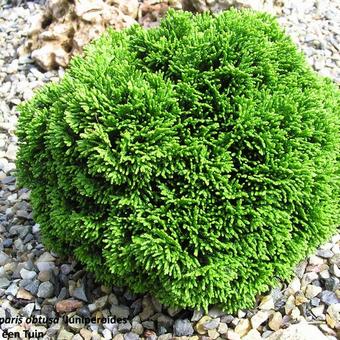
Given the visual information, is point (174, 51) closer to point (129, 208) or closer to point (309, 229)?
point (129, 208)

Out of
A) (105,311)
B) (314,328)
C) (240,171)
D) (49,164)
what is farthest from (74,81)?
(314,328)

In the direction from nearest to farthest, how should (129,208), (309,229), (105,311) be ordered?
(129,208) → (309,229) → (105,311)

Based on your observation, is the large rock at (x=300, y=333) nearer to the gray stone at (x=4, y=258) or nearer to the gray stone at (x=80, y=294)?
the gray stone at (x=80, y=294)

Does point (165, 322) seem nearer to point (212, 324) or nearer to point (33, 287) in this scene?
point (212, 324)

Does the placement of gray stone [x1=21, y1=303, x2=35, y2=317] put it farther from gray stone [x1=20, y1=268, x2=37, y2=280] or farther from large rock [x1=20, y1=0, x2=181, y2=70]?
large rock [x1=20, y1=0, x2=181, y2=70]

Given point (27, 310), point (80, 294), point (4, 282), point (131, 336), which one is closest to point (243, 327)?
point (131, 336)

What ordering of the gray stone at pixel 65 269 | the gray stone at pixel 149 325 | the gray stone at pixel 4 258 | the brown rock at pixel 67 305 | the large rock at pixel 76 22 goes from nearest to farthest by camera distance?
the gray stone at pixel 149 325 < the brown rock at pixel 67 305 < the gray stone at pixel 65 269 < the gray stone at pixel 4 258 < the large rock at pixel 76 22

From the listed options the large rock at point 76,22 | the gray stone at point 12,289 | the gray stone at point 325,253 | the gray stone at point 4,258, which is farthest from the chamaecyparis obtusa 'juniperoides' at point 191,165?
the large rock at point 76,22
